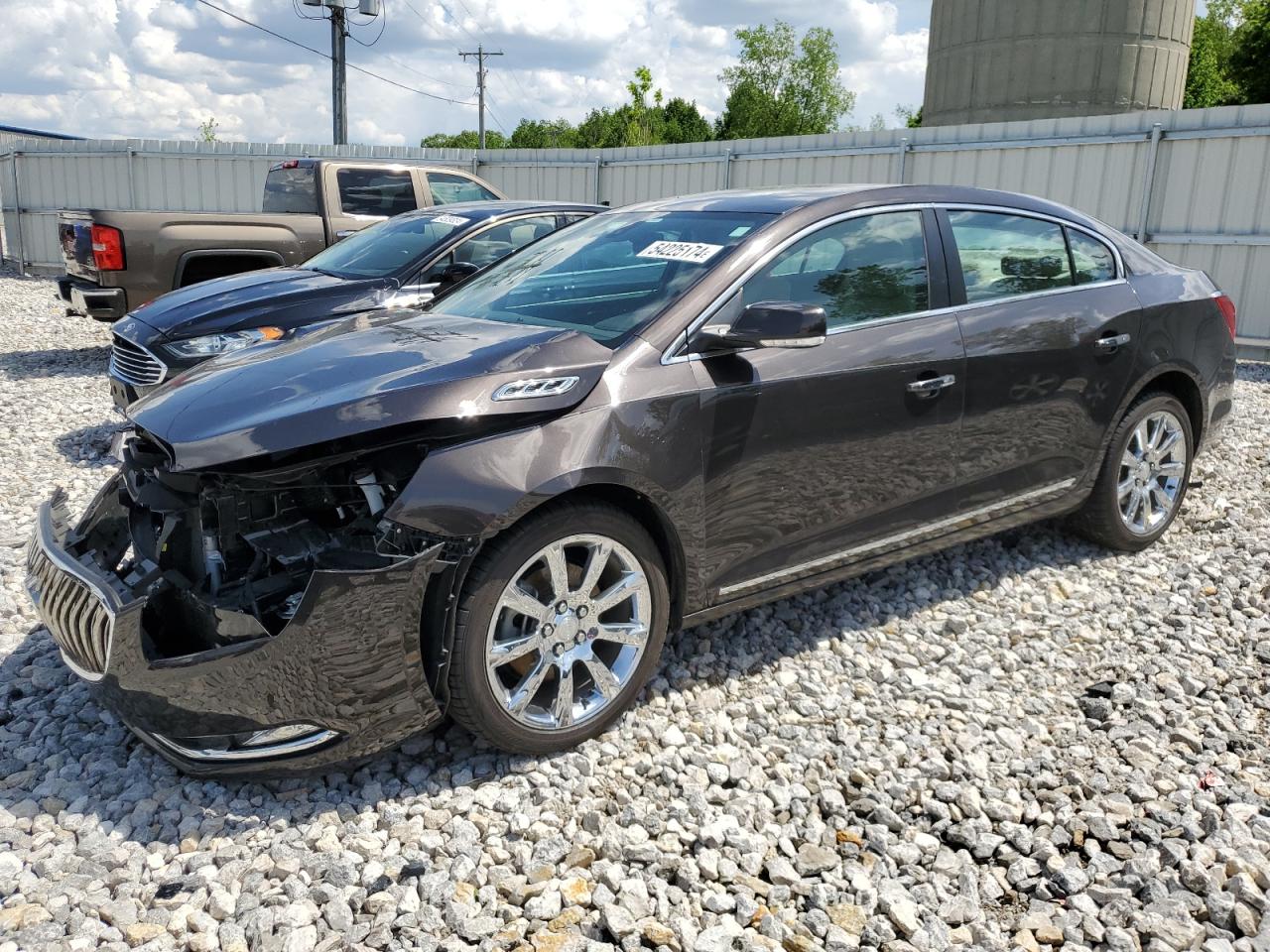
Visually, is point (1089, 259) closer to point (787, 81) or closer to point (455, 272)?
point (455, 272)

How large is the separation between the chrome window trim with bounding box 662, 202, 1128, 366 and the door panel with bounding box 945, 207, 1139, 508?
0.06 feet

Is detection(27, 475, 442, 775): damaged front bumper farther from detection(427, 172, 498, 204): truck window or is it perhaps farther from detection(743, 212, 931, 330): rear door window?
detection(427, 172, 498, 204): truck window

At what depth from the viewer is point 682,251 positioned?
3633 mm

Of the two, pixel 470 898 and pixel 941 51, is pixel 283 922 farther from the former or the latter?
pixel 941 51

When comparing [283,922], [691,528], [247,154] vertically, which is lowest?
[283,922]

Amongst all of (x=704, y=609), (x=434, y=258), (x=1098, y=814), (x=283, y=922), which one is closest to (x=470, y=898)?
(x=283, y=922)

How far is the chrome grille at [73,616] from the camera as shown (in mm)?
2801

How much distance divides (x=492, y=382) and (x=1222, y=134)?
1043 cm

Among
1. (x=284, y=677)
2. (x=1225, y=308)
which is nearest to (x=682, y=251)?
(x=284, y=677)

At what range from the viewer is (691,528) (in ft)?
10.7

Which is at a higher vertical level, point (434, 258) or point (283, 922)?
point (434, 258)

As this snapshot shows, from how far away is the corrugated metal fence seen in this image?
10.6 metres

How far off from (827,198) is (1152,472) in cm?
229

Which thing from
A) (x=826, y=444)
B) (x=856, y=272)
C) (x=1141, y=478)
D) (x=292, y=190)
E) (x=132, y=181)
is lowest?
(x=1141, y=478)
